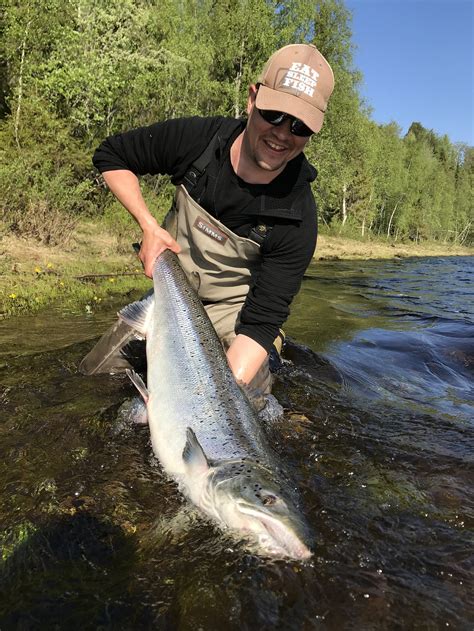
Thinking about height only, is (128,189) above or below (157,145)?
below

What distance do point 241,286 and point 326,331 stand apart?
4.27 m

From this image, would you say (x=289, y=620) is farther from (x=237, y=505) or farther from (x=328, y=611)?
(x=237, y=505)

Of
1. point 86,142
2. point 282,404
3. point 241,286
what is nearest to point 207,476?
point 282,404

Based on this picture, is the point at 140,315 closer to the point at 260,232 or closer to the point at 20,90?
the point at 260,232

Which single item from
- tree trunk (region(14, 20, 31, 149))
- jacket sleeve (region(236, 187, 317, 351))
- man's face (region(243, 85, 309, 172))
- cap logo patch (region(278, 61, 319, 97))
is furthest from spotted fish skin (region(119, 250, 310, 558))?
tree trunk (region(14, 20, 31, 149))

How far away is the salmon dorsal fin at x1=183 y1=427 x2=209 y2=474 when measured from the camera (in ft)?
8.54

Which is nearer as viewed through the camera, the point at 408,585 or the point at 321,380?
the point at 408,585

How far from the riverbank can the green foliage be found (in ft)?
1.93

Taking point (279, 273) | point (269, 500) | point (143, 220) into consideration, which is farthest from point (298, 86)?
point (269, 500)

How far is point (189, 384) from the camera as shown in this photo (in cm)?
315

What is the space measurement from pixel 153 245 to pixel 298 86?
5.41 feet

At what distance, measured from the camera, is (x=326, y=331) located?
8.74 meters

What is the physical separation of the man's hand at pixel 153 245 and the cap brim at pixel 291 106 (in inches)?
49.1

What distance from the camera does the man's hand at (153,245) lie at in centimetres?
395
